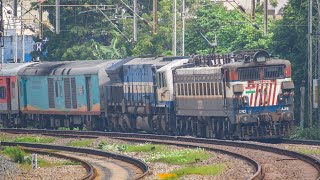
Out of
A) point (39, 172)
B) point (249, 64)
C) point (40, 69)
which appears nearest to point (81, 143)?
point (249, 64)

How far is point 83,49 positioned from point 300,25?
112ft

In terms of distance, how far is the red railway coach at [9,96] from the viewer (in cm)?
5775

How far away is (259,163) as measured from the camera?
2791cm

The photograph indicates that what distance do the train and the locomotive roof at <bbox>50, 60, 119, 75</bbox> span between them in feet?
0.17

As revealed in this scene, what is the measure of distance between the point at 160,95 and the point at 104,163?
11863 millimetres

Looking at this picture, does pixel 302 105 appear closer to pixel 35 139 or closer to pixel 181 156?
pixel 181 156

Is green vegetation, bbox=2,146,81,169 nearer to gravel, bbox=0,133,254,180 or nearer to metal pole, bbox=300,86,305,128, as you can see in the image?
gravel, bbox=0,133,254,180

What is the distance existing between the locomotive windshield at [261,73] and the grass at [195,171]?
10.5 meters

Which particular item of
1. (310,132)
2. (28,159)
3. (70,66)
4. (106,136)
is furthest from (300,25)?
(28,159)

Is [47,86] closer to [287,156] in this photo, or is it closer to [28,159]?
[28,159]

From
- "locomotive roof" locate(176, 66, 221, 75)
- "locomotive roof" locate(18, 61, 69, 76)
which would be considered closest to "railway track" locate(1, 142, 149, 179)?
"locomotive roof" locate(176, 66, 221, 75)

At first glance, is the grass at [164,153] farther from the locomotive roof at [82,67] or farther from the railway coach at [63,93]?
the locomotive roof at [82,67]

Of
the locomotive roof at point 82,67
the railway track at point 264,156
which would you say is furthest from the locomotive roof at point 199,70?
the locomotive roof at point 82,67

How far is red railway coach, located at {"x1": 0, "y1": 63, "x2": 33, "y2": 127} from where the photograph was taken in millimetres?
57750
